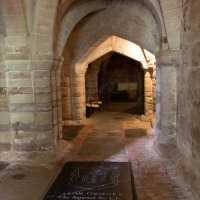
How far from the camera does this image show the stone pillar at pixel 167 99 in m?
4.33

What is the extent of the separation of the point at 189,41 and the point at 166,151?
196cm

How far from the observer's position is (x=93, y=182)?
336 cm

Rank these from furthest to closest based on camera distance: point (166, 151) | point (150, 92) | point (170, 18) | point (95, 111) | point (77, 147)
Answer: point (95, 111) < point (150, 92) < point (77, 147) < point (166, 151) < point (170, 18)

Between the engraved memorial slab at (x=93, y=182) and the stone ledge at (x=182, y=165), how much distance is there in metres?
0.72

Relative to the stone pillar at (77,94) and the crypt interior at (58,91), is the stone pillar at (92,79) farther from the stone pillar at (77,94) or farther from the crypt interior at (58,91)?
the crypt interior at (58,91)

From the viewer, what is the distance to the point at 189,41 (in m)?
3.42

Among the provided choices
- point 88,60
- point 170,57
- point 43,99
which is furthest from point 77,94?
point 170,57

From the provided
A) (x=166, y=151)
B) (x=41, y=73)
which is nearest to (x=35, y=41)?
(x=41, y=73)

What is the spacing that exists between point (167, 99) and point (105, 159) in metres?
1.56

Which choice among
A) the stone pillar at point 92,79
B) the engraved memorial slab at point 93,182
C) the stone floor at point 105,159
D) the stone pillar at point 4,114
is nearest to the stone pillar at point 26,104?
the stone pillar at point 4,114

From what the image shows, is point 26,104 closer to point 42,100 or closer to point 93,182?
point 42,100

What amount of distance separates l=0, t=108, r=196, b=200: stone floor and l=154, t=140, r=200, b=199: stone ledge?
9 centimetres

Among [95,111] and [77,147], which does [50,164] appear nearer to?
[77,147]

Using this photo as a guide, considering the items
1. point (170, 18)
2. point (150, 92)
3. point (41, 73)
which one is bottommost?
point (150, 92)
